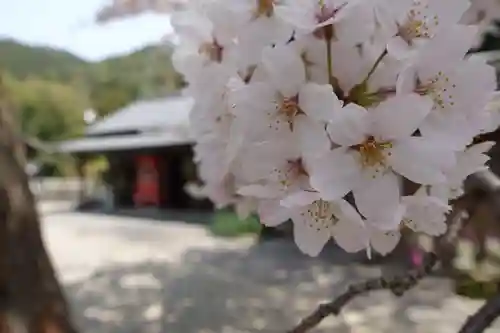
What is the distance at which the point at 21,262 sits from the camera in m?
0.82

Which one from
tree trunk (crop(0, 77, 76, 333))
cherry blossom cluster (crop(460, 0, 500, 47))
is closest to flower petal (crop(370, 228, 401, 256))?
cherry blossom cluster (crop(460, 0, 500, 47))

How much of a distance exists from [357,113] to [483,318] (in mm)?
136

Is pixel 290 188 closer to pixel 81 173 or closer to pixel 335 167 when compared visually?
pixel 335 167

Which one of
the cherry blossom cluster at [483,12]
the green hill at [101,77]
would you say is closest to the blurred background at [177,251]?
the cherry blossom cluster at [483,12]

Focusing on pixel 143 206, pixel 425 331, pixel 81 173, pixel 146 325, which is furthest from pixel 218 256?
pixel 81 173

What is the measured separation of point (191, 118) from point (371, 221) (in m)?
0.13

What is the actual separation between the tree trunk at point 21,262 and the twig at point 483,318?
65cm

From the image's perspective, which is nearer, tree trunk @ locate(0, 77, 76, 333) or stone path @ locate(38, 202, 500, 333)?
tree trunk @ locate(0, 77, 76, 333)

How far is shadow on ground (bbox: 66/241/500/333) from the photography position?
176 centimetres

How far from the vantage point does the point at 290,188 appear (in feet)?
0.69

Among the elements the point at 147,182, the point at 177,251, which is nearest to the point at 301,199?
the point at 177,251

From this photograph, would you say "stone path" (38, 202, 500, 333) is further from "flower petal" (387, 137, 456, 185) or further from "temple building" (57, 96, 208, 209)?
"temple building" (57, 96, 208, 209)

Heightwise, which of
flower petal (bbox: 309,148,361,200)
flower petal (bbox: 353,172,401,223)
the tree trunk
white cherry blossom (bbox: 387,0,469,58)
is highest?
white cherry blossom (bbox: 387,0,469,58)

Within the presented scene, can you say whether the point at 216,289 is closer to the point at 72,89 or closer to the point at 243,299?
the point at 243,299
